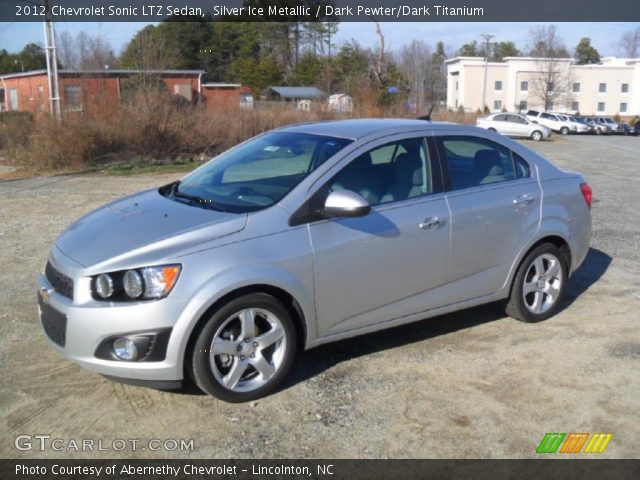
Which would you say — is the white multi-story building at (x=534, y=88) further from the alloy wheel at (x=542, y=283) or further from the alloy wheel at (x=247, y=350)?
the alloy wheel at (x=247, y=350)

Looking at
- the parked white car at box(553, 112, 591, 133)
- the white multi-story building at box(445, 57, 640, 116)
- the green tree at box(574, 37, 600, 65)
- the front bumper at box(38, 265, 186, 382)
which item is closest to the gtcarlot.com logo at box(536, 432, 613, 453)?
the front bumper at box(38, 265, 186, 382)

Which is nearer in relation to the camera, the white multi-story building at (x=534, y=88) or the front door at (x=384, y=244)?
the front door at (x=384, y=244)

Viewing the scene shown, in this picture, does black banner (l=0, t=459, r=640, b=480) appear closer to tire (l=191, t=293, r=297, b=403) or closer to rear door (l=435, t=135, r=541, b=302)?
tire (l=191, t=293, r=297, b=403)

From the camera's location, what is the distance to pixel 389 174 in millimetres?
4785

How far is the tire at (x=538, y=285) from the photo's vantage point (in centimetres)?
544

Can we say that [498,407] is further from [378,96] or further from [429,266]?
[378,96]

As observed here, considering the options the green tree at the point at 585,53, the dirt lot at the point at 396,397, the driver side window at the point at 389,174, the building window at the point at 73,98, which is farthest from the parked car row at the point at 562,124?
the green tree at the point at 585,53

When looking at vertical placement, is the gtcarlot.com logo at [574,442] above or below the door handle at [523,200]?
below

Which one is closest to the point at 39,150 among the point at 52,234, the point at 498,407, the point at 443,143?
the point at 52,234

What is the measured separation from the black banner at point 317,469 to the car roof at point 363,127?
7.75 feet

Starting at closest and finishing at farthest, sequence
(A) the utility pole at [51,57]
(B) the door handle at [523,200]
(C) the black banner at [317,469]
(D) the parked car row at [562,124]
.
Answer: (C) the black banner at [317,469] < (B) the door handle at [523,200] < (A) the utility pole at [51,57] < (D) the parked car row at [562,124]

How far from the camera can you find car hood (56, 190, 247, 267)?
12.6 ft

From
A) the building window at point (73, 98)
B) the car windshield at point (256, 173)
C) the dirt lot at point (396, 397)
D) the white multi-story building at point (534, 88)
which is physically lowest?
the dirt lot at point (396, 397)

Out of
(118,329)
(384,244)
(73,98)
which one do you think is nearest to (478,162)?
(384,244)
